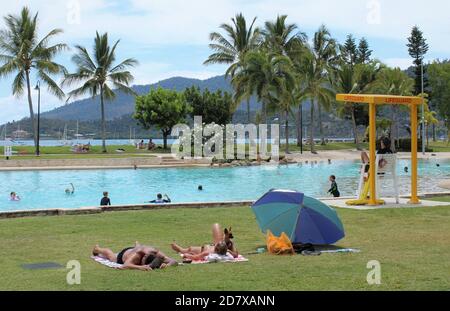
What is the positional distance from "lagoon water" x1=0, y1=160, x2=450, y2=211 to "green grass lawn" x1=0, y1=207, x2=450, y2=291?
1077 cm

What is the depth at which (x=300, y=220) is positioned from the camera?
34.3ft

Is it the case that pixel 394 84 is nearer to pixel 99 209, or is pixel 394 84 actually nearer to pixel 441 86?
pixel 441 86

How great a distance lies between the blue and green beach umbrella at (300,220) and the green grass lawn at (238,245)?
51cm

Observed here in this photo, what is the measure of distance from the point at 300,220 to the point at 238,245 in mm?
1272

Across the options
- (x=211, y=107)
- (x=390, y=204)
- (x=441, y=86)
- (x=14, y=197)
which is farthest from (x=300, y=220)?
(x=441, y=86)

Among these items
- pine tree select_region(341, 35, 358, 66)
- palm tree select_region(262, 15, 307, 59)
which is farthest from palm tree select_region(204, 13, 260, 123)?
pine tree select_region(341, 35, 358, 66)

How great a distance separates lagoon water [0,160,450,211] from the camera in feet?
88.0

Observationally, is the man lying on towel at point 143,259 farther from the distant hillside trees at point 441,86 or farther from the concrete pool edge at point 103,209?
the distant hillside trees at point 441,86

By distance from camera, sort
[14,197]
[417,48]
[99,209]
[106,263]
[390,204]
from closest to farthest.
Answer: [106,263]
[99,209]
[390,204]
[14,197]
[417,48]

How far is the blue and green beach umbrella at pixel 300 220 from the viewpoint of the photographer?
10.4 metres

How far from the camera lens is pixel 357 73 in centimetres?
6756

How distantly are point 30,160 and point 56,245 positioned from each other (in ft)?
107

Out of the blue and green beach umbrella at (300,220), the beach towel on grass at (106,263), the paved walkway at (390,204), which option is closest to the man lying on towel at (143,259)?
the beach towel on grass at (106,263)

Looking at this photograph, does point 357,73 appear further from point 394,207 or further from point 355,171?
point 394,207
